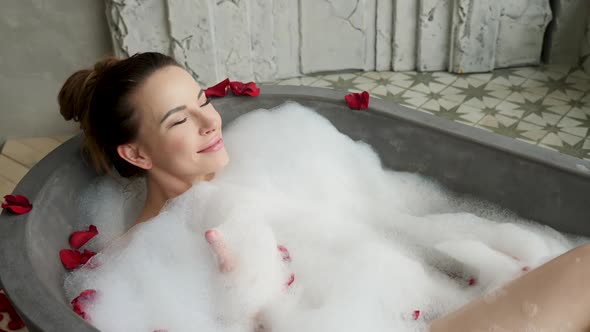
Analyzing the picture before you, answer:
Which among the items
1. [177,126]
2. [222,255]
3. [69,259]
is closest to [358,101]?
[177,126]

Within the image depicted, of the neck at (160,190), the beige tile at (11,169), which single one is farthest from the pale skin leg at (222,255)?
the beige tile at (11,169)

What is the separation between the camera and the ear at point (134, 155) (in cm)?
164

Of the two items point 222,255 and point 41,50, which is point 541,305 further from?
point 41,50

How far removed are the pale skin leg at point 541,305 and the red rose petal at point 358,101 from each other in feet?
2.36

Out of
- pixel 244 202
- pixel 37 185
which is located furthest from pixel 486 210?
pixel 37 185

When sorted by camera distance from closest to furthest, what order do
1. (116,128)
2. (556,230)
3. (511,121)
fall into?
(116,128) < (556,230) < (511,121)

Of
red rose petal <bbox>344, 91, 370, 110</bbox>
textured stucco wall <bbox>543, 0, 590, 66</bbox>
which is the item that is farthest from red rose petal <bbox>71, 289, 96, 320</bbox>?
textured stucco wall <bbox>543, 0, 590, 66</bbox>

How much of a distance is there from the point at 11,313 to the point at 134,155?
0.57m

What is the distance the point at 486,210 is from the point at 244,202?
703mm

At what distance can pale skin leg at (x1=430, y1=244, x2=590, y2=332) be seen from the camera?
135cm

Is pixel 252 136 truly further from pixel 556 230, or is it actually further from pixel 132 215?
pixel 556 230

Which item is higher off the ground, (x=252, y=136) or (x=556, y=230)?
(x=252, y=136)

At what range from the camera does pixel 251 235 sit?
5.27ft

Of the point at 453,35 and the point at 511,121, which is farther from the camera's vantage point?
the point at 453,35
